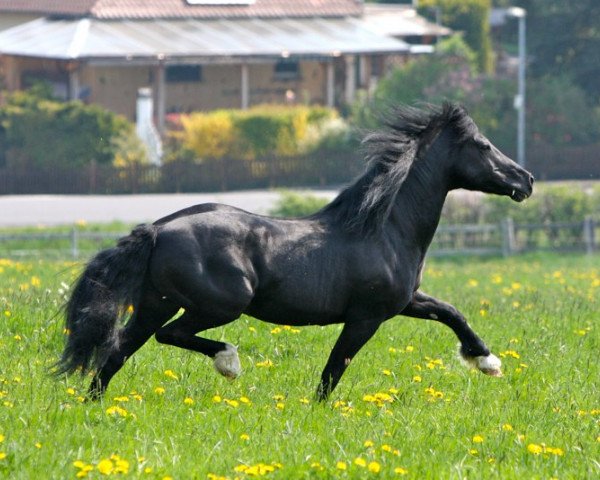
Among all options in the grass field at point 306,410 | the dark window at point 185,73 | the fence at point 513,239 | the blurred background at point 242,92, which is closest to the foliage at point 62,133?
the blurred background at point 242,92

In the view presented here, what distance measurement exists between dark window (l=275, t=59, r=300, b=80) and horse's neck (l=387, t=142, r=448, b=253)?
153 feet

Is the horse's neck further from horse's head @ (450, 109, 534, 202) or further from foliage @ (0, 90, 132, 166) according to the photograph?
foliage @ (0, 90, 132, 166)

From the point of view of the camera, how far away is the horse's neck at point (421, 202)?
891 cm

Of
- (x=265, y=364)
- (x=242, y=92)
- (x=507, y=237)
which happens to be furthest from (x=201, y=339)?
(x=242, y=92)

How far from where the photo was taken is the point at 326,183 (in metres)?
45.6

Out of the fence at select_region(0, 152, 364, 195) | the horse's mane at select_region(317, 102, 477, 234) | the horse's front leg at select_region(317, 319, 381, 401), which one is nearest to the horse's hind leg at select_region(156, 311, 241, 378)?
the horse's front leg at select_region(317, 319, 381, 401)

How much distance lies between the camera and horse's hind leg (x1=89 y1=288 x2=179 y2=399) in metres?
8.20

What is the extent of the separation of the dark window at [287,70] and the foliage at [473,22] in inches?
389

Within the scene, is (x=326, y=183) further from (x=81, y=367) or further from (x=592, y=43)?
(x=81, y=367)

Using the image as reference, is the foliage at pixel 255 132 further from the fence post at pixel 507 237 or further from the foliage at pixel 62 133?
the fence post at pixel 507 237

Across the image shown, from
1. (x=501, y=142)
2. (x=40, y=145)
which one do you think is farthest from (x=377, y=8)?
(x=40, y=145)

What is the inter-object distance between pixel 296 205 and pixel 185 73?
22179 mm

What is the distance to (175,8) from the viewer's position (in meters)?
53.0

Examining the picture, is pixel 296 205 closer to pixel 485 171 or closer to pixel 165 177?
pixel 165 177
